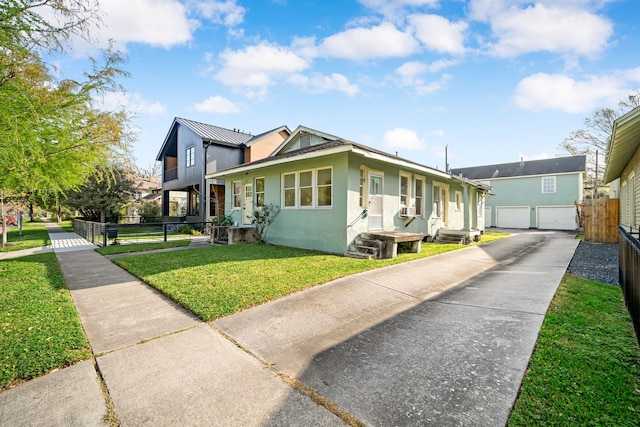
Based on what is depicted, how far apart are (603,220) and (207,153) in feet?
68.5

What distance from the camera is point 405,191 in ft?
37.5

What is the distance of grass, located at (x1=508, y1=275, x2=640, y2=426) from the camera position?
193cm

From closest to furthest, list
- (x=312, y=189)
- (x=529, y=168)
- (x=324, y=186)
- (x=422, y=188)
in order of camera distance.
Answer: (x=324, y=186)
(x=312, y=189)
(x=422, y=188)
(x=529, y=168)

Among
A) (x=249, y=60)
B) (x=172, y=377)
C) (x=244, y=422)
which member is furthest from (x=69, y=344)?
(x=249, y=60)

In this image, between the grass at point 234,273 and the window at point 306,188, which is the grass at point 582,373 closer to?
the grass at point 234,273

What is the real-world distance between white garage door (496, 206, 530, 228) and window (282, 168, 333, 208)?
2490cm

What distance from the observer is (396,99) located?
1195cm

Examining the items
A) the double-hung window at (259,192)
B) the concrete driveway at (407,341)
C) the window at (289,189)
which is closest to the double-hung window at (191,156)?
the double-hung window at (259,192)

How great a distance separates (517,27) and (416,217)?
22.4ft

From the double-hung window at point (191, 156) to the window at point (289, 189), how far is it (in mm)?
11134

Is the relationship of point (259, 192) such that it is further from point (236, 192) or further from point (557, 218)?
point (557, 218)

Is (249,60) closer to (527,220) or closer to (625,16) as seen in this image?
(625,16)

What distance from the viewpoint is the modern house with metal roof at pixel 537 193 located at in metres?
23.9

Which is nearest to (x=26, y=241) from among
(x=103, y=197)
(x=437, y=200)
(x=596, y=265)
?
(x=103, y=197)
